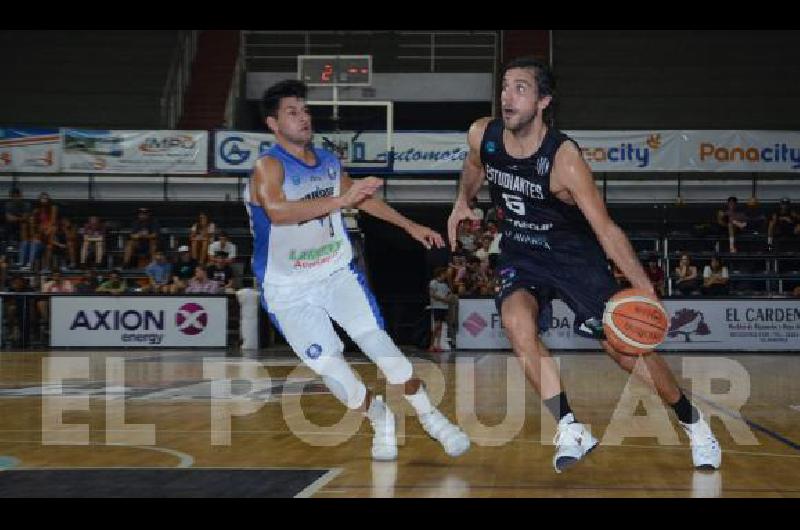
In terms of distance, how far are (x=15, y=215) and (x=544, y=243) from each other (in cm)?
2148

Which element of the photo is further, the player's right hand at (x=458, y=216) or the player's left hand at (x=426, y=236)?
the player's right hand at (x=458, y=216)

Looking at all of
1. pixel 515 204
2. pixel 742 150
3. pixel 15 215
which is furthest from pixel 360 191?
pixel 15 215

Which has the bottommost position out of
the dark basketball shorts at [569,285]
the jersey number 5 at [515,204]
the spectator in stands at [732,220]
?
the dark basketball shorts at [569,285]

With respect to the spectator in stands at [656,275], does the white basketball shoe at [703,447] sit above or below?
below

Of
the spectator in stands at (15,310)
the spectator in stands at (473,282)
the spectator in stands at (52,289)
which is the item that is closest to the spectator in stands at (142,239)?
the spectator in stands at (52,289)

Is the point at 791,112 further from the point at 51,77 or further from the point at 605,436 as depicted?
the point at 605,436

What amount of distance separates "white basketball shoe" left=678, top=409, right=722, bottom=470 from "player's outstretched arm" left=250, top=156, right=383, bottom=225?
Result: 95.0 inches

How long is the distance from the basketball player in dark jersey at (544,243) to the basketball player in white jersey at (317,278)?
0.58 m

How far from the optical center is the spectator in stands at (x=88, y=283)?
2412 cm

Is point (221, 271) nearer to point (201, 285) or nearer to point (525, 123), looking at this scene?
point (201, 285)

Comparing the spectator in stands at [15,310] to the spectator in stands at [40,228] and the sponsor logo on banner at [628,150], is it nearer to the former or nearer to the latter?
the spectator in stands at [40,228]

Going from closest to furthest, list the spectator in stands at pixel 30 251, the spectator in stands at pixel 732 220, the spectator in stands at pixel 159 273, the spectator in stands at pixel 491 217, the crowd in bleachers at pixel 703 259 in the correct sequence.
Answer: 1. the crowd in bleachers at pixel 703 259
2. the spectator in stands at pixel 159 273
3. the spectator in stands at pixel 732 220
4. the spectator in stands at pixel 30 251
5. the spectator in stands at pixel 491 217
